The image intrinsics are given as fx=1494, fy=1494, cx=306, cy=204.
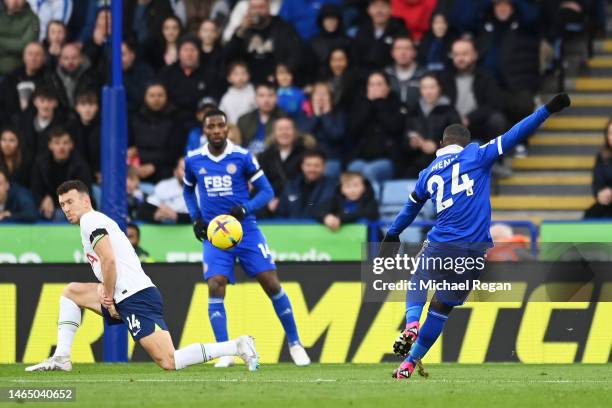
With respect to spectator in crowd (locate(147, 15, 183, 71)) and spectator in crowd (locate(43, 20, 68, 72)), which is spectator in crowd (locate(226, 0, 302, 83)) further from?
spectator in crowd (locate(43, 20, 68, 72))

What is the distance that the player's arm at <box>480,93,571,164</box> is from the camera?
38.4ft

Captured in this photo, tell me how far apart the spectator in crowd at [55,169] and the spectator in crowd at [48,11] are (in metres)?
2.78

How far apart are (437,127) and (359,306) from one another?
343 cm

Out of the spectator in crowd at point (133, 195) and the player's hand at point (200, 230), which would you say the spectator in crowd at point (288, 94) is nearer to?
the spectator in crowd at point (133, 195)

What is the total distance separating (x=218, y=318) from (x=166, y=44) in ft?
22.7

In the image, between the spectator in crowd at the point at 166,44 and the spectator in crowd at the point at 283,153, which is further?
the spectator in crowd at the point at 166,44

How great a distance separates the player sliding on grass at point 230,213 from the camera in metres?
14.5

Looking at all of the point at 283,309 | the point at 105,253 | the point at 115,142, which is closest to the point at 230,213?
the point at 283,309

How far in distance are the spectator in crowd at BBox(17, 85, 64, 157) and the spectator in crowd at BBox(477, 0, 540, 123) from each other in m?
5.62

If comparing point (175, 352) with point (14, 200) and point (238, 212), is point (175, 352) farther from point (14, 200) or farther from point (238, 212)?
point (14, 200)

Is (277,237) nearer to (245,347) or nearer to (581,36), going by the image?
(245,347)

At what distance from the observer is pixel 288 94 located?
62.9ft

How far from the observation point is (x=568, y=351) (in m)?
15.5

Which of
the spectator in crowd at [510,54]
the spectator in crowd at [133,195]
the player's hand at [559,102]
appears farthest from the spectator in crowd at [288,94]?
the player's hand at [559,102]
